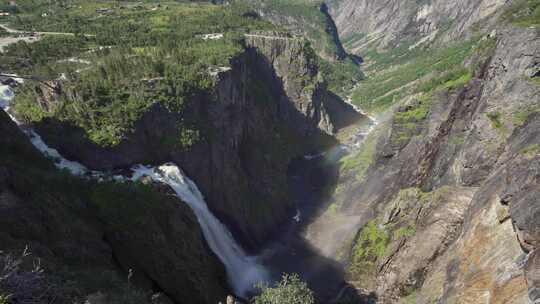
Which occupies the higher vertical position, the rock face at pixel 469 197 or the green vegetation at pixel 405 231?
the rock face at pixel 469 197

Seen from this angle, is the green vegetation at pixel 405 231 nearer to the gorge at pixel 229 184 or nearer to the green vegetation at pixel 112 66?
the gorge at pixel 229 184

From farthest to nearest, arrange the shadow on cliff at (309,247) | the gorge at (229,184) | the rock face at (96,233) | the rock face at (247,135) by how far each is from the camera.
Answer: the shadow on cliff at (309,247), the rock face at (247,135), the gorge at (229,184), the rock face at (96,233)

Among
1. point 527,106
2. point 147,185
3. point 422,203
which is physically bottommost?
point 422,203

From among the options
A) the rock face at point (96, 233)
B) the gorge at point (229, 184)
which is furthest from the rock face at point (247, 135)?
the rock face at point (96, 233)

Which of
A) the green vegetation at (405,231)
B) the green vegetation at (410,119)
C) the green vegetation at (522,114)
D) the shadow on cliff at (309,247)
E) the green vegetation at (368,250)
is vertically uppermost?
the green vegetation at (522,114)

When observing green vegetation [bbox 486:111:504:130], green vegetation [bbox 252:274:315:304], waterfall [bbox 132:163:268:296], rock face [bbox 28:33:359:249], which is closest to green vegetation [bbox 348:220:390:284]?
waterfall [bbox 132:163:268:296]

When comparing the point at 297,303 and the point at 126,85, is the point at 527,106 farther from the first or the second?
the point at 126,85

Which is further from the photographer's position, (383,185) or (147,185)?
(383,185)

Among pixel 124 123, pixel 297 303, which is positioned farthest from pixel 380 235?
pixel 124 123
